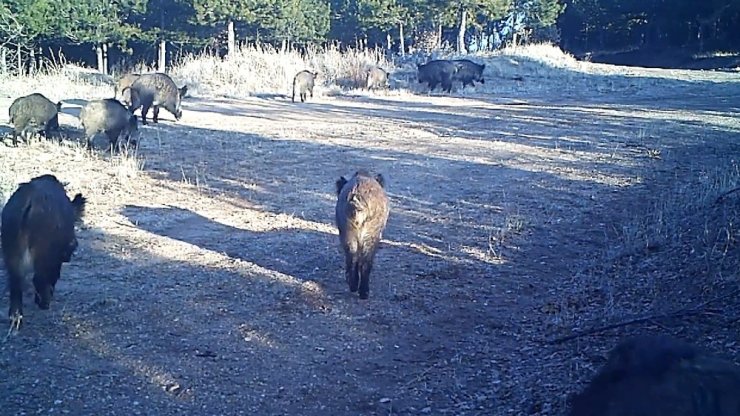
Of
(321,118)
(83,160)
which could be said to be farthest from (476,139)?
(83,160)

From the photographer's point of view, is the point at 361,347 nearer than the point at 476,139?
Yes

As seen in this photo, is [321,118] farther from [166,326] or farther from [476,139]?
[166,326]

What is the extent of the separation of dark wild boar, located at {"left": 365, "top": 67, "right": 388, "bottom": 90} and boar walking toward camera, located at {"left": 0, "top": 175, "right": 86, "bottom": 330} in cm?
2425

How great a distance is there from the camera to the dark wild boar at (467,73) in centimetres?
3353

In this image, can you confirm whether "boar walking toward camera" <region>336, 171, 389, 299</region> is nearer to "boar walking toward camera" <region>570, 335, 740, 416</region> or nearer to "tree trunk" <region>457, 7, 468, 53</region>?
"boar walking toward camera" <region>570, 335, 740, 416</region>

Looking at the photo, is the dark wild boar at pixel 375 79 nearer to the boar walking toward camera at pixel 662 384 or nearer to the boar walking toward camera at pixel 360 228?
the boar walking toward camera at pixel 360 228

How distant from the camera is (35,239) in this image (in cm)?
625

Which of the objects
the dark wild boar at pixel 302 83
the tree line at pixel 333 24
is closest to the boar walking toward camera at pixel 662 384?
the dark wild boar at pixel 302 83

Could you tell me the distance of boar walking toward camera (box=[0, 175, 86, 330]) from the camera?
240 inches

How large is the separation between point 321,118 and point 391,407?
16.9 m

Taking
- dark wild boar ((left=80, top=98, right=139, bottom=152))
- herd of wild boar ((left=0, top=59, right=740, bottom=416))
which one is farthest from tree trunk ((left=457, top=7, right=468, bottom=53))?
dark wild boar ((left=80, top=98, right=139, bottom=152))

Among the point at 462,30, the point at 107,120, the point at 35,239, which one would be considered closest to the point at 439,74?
the point at 462,30

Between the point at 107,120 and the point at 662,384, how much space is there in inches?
544

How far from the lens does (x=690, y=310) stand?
18.0ft
